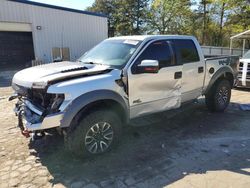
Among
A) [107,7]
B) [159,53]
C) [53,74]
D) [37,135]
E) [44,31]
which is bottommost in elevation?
[37,135]

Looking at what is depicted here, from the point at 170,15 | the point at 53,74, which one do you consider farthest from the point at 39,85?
the point at 170,15

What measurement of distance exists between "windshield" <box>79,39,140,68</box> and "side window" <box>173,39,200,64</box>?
100cm

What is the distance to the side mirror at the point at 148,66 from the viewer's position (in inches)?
160

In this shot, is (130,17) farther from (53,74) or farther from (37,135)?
(37,135)

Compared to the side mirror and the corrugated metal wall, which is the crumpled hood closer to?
the side mirror

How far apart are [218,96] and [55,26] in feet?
44.9

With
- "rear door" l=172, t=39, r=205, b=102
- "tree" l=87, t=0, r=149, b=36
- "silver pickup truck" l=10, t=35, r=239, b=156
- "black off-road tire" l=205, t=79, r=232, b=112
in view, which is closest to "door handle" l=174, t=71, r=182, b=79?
"silver pickup truck" l=10, t=35, r=239, b=156

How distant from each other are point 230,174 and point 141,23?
36987mm

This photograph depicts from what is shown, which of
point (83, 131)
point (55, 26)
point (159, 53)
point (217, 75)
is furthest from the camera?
point (55, 26)

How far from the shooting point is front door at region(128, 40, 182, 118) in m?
4.25

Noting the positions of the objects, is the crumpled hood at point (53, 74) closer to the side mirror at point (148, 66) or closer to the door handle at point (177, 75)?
the side mirror at point (148, 66)

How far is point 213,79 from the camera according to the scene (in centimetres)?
597

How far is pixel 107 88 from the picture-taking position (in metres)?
3.84

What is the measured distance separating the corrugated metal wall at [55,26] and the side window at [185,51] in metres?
13.0
